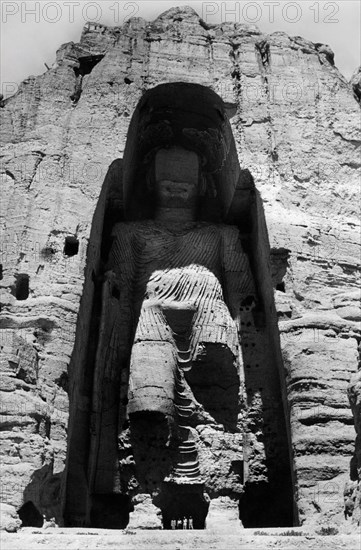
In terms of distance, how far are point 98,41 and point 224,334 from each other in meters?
4.37

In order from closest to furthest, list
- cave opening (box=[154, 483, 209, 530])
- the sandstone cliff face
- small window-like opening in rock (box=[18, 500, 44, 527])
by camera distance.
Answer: small window-like opening in rock (box=[18, 500, 44, 527]), the sandstone cliff face, cave opening (box=[154, 483, 209, 530])

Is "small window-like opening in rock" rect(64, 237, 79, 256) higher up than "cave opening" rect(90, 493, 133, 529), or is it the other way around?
"small window-like opening in rock" rect(64, 237, 79, 256)

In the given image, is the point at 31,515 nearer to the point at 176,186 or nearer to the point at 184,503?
the point at 184,503

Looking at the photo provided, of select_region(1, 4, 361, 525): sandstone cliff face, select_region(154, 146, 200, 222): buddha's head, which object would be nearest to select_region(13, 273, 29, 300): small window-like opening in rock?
select_region(1, 4, 361, 525): sandstone cliff face

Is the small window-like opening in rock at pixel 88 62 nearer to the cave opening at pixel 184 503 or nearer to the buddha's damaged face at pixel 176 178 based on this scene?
the buddha's damaged face at pixel 176 178

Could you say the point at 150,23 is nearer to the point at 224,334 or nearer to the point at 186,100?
the point at 186,100

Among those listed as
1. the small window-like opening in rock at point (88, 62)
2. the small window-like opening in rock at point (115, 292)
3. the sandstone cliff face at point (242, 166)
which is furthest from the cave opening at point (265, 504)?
the small window-like opening in rock at point (88, 62)

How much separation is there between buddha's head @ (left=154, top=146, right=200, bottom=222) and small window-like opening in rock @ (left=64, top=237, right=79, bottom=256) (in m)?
1.99

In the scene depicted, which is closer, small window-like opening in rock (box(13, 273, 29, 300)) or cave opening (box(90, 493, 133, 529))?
cave opening (box(90, 493, 133, 529))

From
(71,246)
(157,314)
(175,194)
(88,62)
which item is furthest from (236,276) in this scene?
(88,62)

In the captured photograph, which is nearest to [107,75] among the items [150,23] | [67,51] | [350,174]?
[67,51]

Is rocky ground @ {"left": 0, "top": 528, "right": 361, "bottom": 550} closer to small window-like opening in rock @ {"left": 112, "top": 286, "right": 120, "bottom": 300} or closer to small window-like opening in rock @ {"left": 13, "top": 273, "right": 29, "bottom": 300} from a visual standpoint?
small window-like opening in rock @ {"left": 13, "top": 273, "right": 29, "bottom": 300}

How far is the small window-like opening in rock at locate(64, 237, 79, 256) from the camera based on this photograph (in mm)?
7075

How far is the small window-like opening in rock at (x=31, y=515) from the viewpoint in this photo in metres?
5.45
